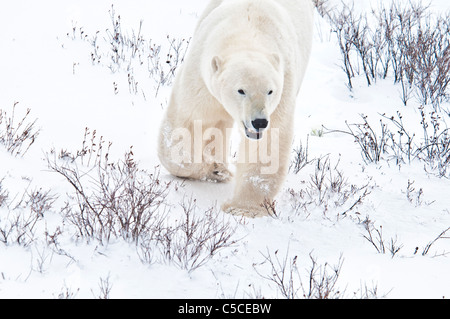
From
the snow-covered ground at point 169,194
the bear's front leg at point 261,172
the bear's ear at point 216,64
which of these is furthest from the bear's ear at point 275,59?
the snow-covered ground at point 169,194

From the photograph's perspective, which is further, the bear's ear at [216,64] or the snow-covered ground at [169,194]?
the bear's ear at [216,64]

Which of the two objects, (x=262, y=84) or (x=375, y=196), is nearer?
(x=262, y=84)

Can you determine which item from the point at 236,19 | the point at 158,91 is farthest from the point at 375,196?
the point at 158,91

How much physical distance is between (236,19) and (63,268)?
7.38 feet

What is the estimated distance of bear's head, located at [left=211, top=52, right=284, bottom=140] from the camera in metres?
3.29

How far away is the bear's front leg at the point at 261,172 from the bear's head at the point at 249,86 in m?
Result: 0.47

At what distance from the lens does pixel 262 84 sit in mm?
3367

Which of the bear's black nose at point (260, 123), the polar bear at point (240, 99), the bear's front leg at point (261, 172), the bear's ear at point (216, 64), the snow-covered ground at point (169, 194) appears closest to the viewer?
the snow-covered ground at point (169, 194)

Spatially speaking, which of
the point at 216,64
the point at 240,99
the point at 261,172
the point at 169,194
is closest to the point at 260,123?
the point at 240,99

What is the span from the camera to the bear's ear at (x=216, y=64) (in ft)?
11.7

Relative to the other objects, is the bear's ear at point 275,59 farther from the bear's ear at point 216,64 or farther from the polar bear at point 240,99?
the bear's ear at point 216,64

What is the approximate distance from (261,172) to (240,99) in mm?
842
